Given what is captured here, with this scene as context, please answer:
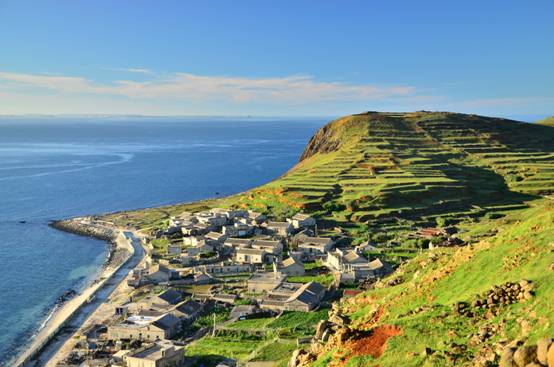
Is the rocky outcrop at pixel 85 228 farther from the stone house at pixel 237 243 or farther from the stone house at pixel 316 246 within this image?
the stone house at pixel 316 246

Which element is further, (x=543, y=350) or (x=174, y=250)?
(x=174, y=250)

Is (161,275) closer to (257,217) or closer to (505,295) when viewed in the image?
(257,217)

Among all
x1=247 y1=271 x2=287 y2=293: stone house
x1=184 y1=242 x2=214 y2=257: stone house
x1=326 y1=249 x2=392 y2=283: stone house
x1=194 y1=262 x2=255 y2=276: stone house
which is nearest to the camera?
x1=247 y1=271 x2=287 y2=293: stone house

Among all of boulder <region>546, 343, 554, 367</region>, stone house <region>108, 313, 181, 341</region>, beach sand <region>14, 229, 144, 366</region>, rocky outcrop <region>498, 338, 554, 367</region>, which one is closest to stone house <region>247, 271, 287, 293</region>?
stone house <region>108, 313, 181, 341</region>

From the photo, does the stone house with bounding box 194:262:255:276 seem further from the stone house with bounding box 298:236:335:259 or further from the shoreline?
the shoreline

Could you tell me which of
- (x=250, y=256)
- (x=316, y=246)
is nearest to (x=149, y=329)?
(x=250, y=256)

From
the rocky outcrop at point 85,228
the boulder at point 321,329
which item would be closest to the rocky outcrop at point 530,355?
the boulder at point 321,329
